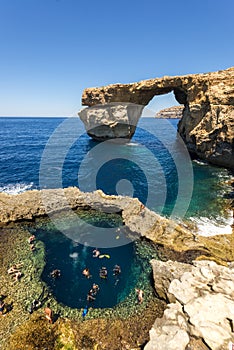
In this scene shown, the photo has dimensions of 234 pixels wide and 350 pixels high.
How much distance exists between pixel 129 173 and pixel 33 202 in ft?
65.6

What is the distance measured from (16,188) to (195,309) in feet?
96.1

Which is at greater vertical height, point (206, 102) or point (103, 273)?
point (206, 102)

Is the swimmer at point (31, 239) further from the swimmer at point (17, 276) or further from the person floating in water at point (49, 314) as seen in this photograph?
the person floating in water at point (49, 314)

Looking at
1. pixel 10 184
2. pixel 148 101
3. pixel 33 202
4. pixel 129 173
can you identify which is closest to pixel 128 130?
pixel 148 101

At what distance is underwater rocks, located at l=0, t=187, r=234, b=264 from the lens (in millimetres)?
18234

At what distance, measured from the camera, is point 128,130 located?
6147 cm

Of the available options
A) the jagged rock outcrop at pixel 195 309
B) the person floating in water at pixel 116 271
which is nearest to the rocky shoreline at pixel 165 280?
the jagged rock outcrop at pixel 195 309

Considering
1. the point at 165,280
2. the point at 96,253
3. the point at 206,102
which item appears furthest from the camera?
the point at 206,102

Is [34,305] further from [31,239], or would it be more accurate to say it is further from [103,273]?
[31,239]

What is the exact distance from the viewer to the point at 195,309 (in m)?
11.6

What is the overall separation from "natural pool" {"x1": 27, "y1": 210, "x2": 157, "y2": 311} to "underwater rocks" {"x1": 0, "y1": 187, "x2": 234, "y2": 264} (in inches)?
51.4

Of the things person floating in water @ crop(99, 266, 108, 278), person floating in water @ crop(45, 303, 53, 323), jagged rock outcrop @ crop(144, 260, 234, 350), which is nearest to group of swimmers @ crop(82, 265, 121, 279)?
person floating in water @ crop(99, 266, 108, 278)

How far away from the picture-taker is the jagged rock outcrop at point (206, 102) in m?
33.9

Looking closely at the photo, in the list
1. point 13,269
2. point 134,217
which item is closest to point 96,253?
point 134,217
